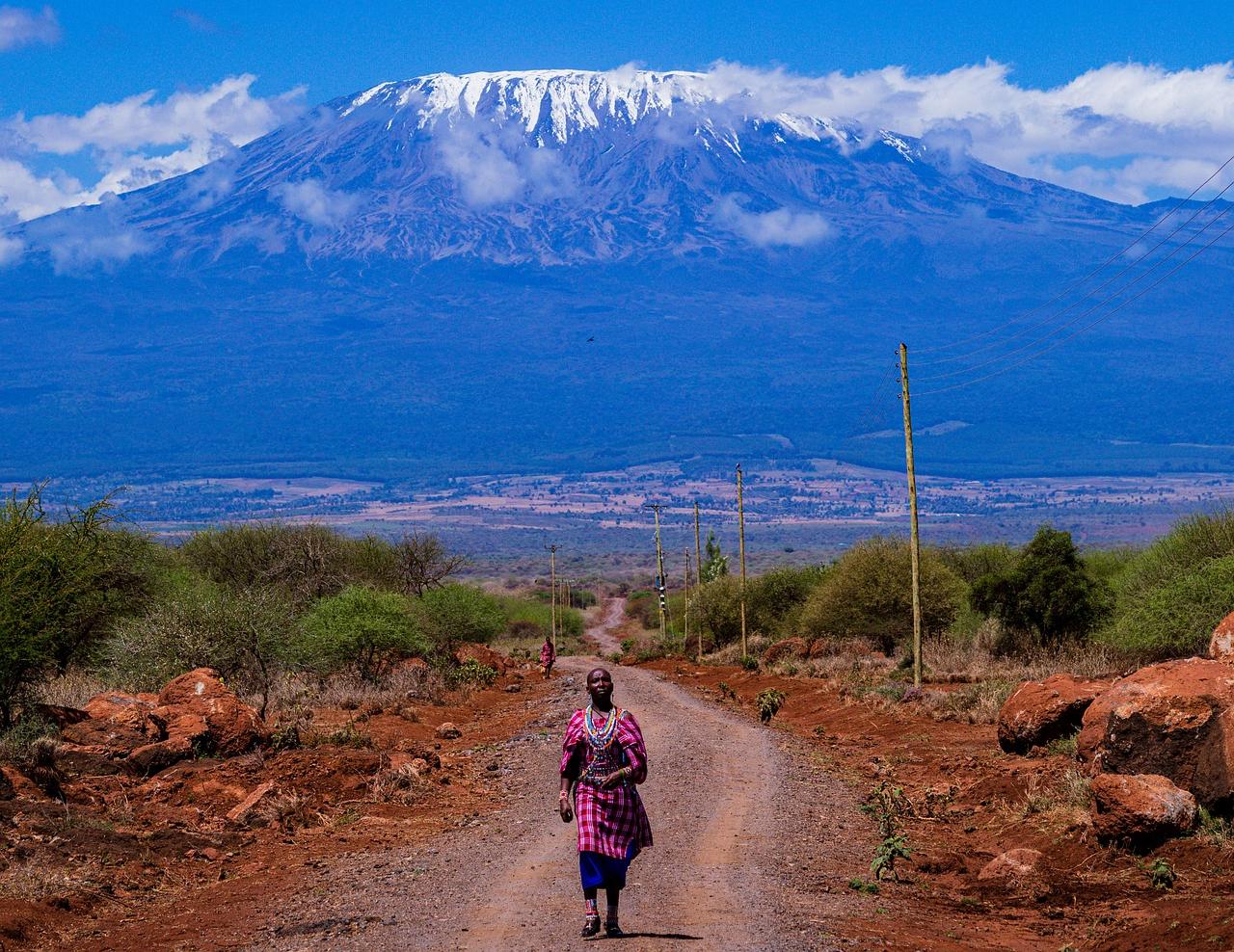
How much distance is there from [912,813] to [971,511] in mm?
190554

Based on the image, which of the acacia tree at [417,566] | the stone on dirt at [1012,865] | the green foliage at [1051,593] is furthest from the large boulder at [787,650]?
the stone on dirt at [1012,865]

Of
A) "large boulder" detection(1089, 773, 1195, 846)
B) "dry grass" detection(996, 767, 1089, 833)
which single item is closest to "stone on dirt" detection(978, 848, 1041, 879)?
"large boulder" detection(1089, 773, 1195, 846)

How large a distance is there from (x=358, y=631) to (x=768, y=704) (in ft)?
30.5

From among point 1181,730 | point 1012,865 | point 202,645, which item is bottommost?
point 1012,865

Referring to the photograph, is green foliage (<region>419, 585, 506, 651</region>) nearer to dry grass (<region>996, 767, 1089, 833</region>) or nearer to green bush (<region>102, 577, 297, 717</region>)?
green bush (<region>102, 577, 297, 717</region>)

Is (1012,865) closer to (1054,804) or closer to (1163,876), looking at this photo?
(1163,876)

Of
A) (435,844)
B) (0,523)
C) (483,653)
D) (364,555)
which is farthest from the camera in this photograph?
(364,555)

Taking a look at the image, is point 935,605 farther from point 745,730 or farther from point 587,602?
point 587,602

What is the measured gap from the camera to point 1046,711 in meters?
16.3

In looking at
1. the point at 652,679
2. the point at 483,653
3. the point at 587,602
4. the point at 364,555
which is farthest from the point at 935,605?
the point at 587,602

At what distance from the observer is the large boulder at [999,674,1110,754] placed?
1623 cm

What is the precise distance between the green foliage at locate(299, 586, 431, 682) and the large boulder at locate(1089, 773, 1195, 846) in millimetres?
19271

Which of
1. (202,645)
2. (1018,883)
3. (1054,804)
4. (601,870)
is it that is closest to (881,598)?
(202,645)

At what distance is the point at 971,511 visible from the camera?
7854 inches
